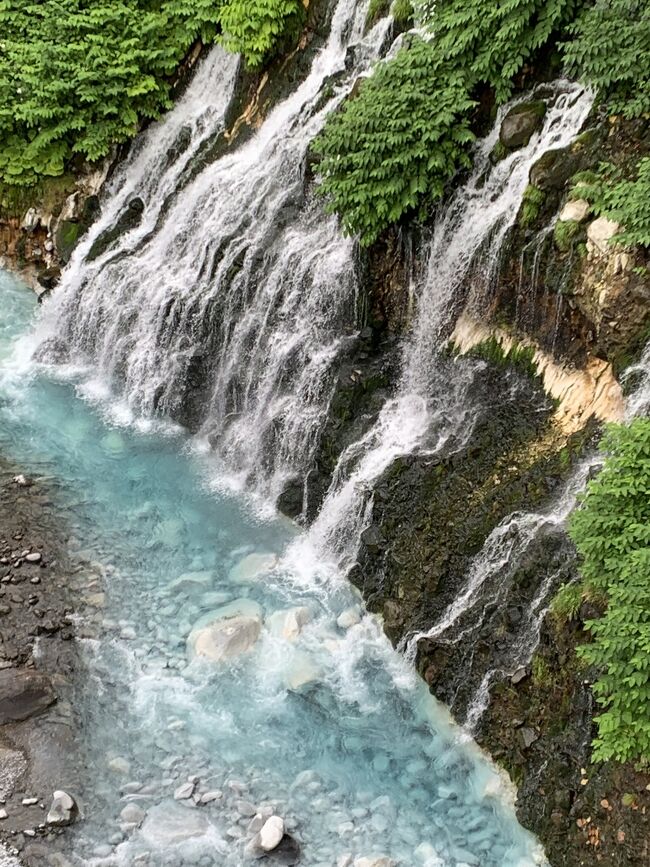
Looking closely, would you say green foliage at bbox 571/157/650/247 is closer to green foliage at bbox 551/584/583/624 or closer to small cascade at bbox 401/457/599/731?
small cascade at bbox 401/457/599/731

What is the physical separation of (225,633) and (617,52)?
280 inches

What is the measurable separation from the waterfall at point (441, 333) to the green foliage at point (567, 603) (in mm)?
2353

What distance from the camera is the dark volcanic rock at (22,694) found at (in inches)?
293

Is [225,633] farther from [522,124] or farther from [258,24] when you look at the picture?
[258,24]

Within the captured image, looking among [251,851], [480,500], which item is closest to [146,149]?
[480,500]

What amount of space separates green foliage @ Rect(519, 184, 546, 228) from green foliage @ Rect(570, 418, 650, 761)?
3139 mm

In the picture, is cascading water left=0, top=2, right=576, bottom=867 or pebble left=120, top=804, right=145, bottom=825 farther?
cascading water left=0, top=2, right=576, bottom=867

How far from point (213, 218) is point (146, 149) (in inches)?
136

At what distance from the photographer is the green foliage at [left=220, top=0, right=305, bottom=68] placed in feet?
42.4

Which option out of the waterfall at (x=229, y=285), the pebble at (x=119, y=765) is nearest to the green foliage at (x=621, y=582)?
the pebble at (x=119, y=765)

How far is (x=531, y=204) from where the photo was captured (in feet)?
27.5

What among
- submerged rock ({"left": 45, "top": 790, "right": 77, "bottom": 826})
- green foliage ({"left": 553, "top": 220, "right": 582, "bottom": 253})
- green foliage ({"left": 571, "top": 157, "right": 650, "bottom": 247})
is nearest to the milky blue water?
submerged rock ({"left": 45, "top": 790, "right": 77, "bottom": 826})

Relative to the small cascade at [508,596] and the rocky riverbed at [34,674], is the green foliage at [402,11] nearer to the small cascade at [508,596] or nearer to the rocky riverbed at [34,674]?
the small cascade at [508,596]

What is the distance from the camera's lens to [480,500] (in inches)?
325
